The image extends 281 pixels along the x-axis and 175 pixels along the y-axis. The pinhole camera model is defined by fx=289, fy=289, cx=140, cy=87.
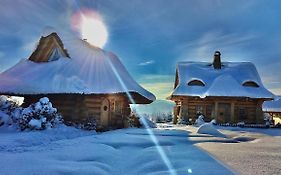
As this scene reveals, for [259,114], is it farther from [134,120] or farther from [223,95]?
[134,120]

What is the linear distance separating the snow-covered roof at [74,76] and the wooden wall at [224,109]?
8338 mm

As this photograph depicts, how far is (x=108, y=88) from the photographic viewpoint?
17.6 metres

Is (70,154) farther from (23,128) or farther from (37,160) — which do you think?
(23,128)

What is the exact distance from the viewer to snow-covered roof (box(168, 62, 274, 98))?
91.2 ft

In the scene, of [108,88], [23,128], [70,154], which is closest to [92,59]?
[108,88]

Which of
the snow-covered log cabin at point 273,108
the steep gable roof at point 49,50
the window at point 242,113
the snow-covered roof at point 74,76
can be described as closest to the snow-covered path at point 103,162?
the snow-covered roof at point 74,76

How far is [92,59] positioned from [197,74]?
575 inches

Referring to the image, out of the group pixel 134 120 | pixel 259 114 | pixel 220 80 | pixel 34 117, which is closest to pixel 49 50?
pixel 34 117

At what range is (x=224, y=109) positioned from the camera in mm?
28109

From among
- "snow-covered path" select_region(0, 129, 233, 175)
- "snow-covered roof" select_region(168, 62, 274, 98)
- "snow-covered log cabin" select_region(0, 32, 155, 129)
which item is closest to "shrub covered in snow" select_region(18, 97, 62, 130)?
"snow-covered log cabin" select_region(0, 32, 155, 129)

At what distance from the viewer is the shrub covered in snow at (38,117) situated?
13336 millimetres

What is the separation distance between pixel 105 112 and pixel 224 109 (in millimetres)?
14008

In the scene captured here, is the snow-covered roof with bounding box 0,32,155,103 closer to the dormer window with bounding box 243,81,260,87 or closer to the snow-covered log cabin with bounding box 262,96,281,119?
the dormer window with bounding box 243,81,260,87

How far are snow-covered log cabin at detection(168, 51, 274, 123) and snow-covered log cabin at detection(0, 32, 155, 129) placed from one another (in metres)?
8.16
